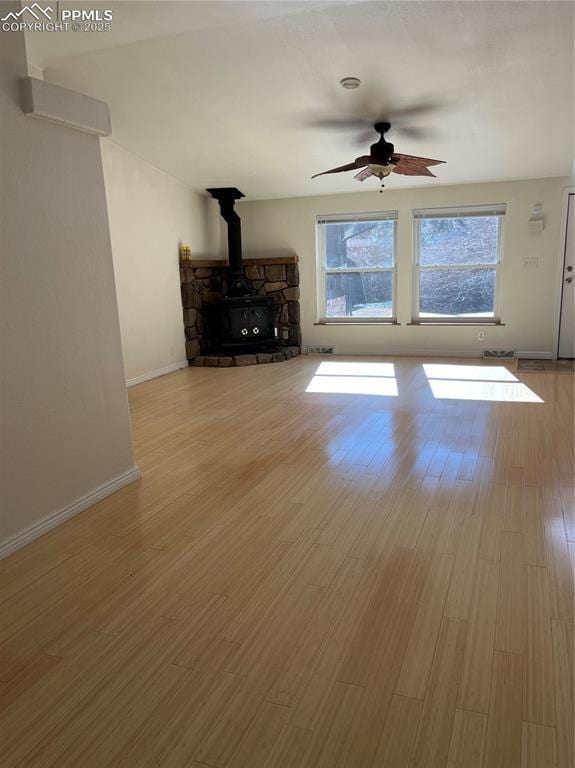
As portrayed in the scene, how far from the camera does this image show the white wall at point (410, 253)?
19.9ft

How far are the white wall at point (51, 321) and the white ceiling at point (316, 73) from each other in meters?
1.41

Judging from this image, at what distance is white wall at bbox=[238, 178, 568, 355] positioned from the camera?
6062mm

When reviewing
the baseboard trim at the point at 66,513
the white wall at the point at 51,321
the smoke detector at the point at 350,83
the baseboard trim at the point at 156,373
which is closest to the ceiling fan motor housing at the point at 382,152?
the smoke detector at the point at 350,83

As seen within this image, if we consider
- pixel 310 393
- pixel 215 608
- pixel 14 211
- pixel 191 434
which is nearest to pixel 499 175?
pixel 310 393

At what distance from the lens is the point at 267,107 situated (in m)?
4.37

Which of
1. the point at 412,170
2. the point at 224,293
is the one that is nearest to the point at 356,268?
the point at 224,293

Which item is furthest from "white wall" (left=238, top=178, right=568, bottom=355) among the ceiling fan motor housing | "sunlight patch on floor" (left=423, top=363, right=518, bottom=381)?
the ceiling fan motor housing

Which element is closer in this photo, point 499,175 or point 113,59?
point 113,59

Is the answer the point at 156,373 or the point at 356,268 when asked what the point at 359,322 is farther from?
the point at 156,373

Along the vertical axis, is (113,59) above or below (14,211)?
above

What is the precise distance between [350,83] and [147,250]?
2846 millimetres

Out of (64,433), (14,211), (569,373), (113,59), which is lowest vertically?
(569,373)

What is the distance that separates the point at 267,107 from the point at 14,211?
293cm

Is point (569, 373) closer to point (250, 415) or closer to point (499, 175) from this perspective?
point (499, 175)
